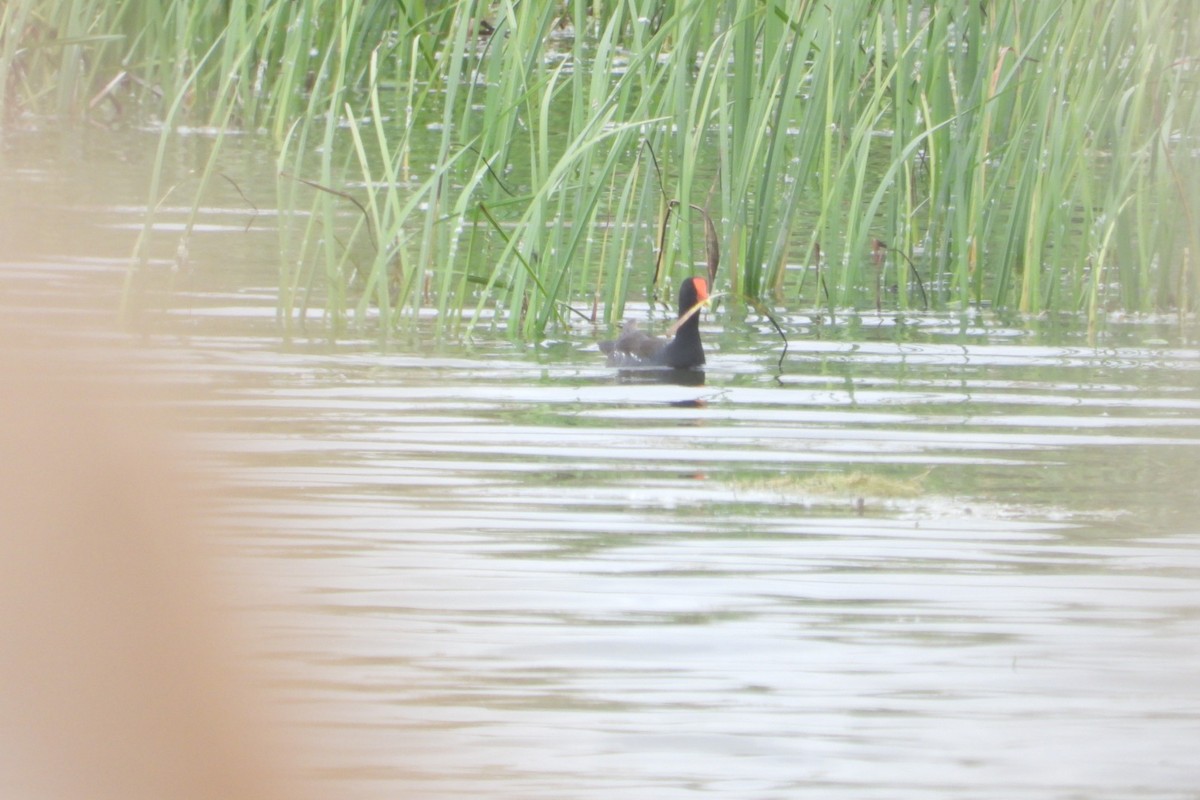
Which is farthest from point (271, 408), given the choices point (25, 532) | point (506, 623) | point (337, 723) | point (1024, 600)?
point (25, 532)

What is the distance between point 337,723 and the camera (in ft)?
2.78

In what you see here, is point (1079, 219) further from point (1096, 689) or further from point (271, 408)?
point (1096, 689)

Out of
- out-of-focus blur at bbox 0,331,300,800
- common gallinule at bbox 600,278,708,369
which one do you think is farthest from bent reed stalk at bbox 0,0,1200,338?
out-of-focus blur at bbox 0,331,300,800

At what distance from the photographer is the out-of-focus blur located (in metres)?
0.53

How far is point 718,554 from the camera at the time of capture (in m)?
3.42

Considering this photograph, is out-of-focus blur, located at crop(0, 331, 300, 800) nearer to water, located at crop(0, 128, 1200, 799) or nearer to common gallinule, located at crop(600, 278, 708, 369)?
water, located at crop(0, 128, 1200, 799)

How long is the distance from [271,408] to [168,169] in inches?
193

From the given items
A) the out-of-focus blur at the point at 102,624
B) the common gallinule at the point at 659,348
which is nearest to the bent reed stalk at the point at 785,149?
the common gallinule at the point at 659,348

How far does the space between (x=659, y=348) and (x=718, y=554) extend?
2376 mm

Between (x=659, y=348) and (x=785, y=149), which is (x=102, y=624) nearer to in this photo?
(x=659, y=348)

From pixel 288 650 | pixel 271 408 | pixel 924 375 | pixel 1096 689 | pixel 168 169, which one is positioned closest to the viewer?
pixel 288 650

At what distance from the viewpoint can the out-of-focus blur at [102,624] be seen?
533 millimetres

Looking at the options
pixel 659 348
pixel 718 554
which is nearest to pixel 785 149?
pixel 659 348

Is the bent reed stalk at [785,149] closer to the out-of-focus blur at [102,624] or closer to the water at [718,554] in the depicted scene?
the water at [718,554]
